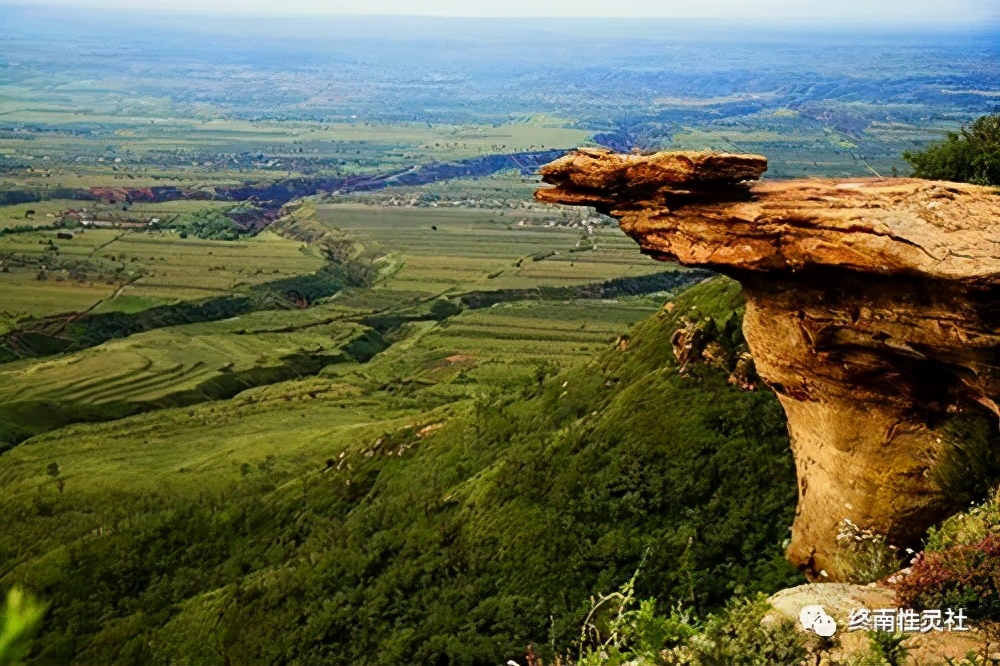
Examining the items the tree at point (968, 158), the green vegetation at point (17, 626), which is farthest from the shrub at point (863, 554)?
the tree at point (968, 158)

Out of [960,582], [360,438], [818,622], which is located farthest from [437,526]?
[960,582]

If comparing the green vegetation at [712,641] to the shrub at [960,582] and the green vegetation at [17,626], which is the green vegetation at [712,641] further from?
the green vegetation at [17,626]

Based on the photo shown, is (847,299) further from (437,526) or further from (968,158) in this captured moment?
(437,526)

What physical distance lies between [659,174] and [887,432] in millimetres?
5352

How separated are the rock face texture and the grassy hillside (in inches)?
112

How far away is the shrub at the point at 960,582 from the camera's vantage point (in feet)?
32.1

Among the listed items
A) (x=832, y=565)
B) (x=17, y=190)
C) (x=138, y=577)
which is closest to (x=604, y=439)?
(x=832, y=565)

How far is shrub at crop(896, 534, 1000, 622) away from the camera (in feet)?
32.1

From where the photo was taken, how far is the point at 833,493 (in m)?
14.4

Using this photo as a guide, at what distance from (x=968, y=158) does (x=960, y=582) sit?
16781 mm

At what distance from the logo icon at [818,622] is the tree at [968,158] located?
15.4m

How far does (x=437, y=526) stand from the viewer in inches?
1001

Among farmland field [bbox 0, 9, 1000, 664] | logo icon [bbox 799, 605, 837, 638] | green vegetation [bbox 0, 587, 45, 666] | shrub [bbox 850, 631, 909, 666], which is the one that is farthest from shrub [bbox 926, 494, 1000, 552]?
green vegetation [bbox 0, 587, 45, 666]

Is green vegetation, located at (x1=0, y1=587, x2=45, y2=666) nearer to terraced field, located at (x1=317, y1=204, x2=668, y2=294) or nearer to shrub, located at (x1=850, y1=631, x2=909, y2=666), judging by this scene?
shrub, located at (x1=850, y1=631, x2=909, y2=666)
